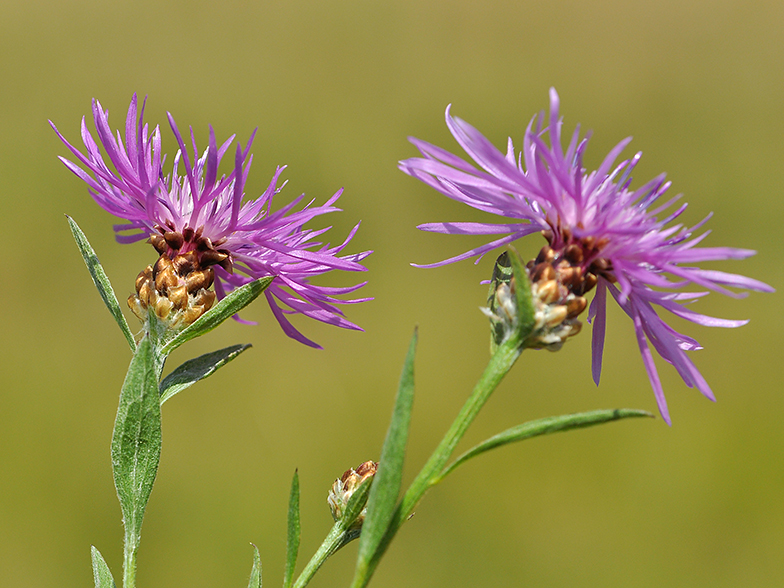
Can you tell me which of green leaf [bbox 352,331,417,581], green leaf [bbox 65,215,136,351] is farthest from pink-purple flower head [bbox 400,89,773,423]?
green leaf [bbox 65,215,136,351]

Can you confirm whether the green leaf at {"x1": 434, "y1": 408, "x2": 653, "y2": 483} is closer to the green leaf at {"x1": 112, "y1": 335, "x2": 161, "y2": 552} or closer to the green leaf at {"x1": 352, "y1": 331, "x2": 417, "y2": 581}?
the green leaf at {"x1": 352, "y1": 331, "x2": 417, "y2": 581}

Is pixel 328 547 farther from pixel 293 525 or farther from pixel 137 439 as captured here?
pixel 137 439

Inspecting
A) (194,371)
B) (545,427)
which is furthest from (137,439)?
(545,427)

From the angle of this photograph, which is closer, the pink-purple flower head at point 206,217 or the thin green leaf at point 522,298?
the thin green leaf at point 522,298

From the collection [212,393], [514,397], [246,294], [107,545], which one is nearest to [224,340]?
[212,393]

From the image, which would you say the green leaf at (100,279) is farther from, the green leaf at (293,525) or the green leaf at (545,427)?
the green leaf at (545,427)

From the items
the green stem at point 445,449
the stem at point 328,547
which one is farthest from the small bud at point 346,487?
the green stem at point 445,449

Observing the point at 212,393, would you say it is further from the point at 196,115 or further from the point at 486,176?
the point at 486,176
